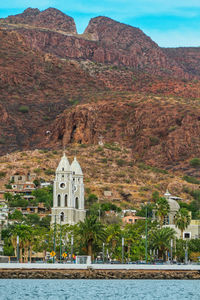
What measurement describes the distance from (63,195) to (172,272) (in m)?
51.1

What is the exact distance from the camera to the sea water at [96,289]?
308 ft

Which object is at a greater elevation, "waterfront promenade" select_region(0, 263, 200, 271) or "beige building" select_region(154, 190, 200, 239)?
"beige building" select_region(154, 190, 200, 239)

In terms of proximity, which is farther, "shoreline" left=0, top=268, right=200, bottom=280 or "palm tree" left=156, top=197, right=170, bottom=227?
"palm tree" left=156, top=197, right=170, bottom=227

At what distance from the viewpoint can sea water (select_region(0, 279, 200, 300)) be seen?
93750mm

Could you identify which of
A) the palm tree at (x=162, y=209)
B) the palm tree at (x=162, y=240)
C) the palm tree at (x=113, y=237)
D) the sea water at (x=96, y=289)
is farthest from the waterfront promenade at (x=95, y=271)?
the palm tree at (x=162, y=209)

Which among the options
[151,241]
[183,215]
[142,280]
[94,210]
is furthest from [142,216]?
[142,280]

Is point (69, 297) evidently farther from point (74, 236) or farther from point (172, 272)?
point (74, 236)

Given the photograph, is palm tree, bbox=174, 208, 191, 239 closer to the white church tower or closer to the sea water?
the white church tower

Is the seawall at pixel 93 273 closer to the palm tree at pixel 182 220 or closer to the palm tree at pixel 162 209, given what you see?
the palm tree at pixel 182 220

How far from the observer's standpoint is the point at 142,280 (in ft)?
388

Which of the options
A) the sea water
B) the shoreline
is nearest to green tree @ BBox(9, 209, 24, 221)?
the shoreline

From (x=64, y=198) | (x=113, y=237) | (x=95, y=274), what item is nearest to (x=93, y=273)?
(x=95, y=274)

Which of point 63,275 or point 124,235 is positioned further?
point 124,235

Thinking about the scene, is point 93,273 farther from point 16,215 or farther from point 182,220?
point 16,215
